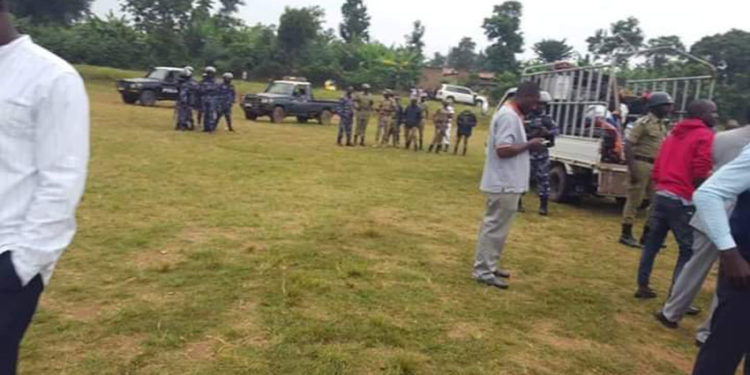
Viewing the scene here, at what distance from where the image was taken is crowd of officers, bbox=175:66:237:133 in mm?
15289

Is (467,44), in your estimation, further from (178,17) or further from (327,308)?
(327,308)

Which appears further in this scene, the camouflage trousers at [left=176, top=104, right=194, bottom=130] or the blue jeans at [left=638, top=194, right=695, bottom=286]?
the camouflage trousers at [left=176, top=104, right=194, bottom=130]

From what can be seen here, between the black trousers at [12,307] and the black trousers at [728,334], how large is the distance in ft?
8.05

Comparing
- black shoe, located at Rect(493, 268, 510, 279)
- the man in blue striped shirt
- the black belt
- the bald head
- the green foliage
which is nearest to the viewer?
the man in blue striped shirt

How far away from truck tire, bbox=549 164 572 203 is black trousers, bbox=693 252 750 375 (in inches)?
267

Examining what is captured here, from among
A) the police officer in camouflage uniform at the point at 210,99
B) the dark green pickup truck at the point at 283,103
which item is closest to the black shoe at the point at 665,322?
the police officer in camouflage uniform at the point at 210,99

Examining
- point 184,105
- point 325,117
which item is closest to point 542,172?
Answer: point 184,105

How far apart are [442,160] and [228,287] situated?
34.6ft

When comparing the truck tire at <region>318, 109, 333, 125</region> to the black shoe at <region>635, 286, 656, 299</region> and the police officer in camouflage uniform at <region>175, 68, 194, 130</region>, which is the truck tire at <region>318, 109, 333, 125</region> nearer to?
the police officer in camouflage uniform at <region>175, 68, 194, 130</region>

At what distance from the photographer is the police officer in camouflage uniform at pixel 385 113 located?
16156 millimetres

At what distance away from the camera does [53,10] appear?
4584 centimetres

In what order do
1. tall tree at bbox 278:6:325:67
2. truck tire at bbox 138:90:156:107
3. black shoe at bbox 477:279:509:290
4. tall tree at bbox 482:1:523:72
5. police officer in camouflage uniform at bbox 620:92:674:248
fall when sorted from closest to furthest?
black shoe at bbox 477:279:509:290 → police officer in camouflage uniform at bbox 620:92:674:248 → truck tire at bbox 138:90:156:107 → tall tree at bbox 278:6:325:67 → tall tree at bbox 482:1:523:72

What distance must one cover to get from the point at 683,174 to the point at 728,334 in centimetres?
241

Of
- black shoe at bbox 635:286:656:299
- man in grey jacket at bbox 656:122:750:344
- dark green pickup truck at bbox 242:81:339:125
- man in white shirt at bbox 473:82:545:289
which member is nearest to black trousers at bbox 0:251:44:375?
man in white shirt at bbox 473:82:545:289
